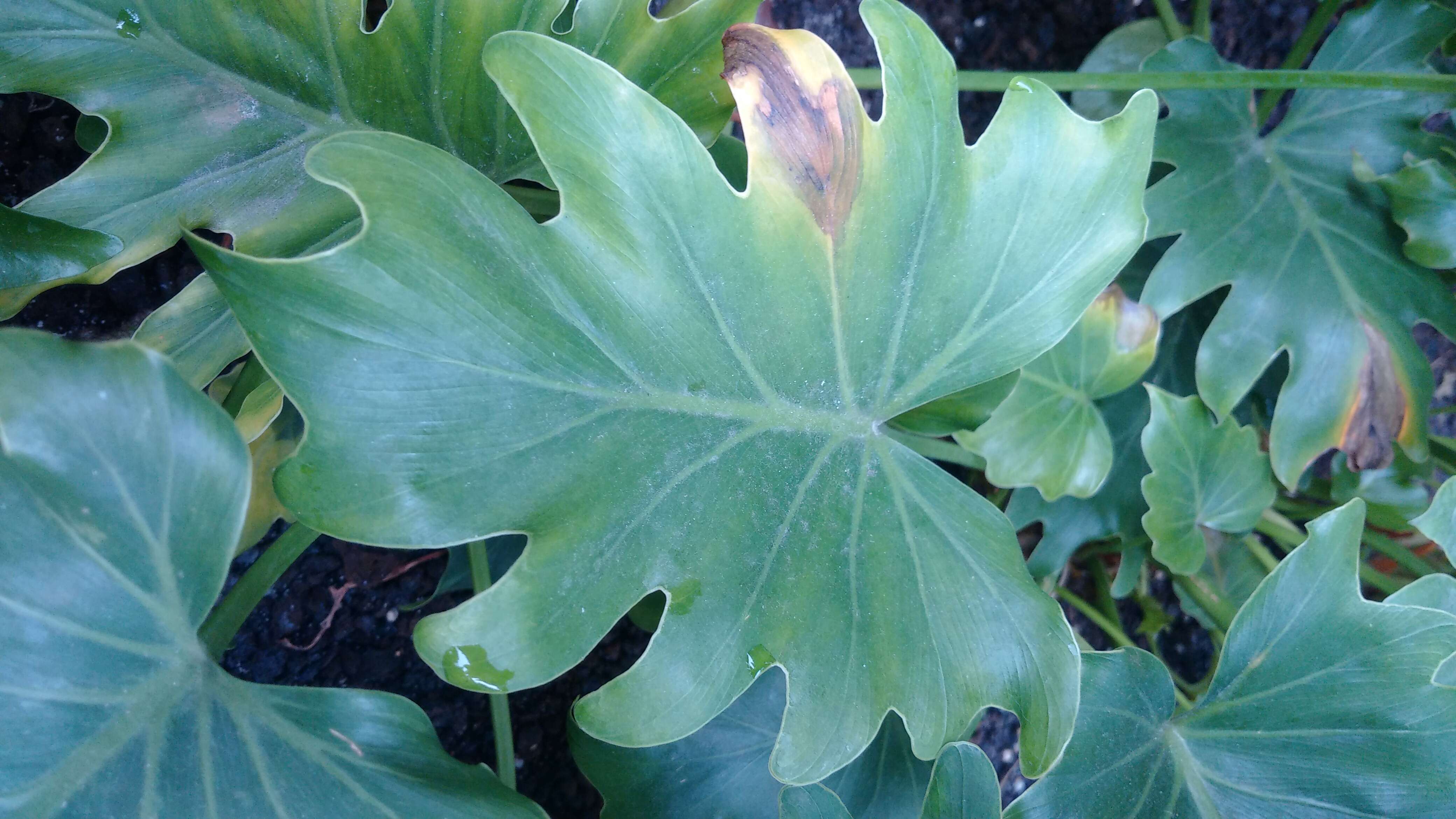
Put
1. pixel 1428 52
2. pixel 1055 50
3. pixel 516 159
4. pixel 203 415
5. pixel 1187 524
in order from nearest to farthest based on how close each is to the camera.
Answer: pixel 203 415 < pixel 516 159 < pixel 1187 524 < pixel 1428 52 < pixel 1055 50

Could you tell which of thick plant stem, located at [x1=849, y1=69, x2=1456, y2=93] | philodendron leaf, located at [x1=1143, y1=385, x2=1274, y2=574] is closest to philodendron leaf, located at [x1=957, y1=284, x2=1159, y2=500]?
philodendron leaf, located at [x1=1143, y1=385, x2=1274, y2=574]

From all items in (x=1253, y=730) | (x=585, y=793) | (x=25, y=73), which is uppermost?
(x=25, y=73)

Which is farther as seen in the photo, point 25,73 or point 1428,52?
point 1428,52

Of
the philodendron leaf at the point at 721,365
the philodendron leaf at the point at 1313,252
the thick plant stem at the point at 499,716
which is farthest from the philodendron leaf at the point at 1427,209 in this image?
the thick plant stem at the point at 499,716

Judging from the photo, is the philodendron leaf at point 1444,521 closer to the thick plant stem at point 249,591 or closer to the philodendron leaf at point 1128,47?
the philodendron leaf at point 1128,47

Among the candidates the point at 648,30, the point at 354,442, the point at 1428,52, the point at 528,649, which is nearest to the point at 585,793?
the point at 528,649

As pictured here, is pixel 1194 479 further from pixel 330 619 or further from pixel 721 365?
pixel 330 619

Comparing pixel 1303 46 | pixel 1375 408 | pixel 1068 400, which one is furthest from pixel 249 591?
pixel 1303 46

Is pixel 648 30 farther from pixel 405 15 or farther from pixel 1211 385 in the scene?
pixel 1211 385

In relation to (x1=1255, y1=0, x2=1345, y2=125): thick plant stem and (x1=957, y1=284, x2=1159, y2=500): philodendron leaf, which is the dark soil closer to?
(x1=1255, y1=0, x2=1345, y2=125): thick plant stem
